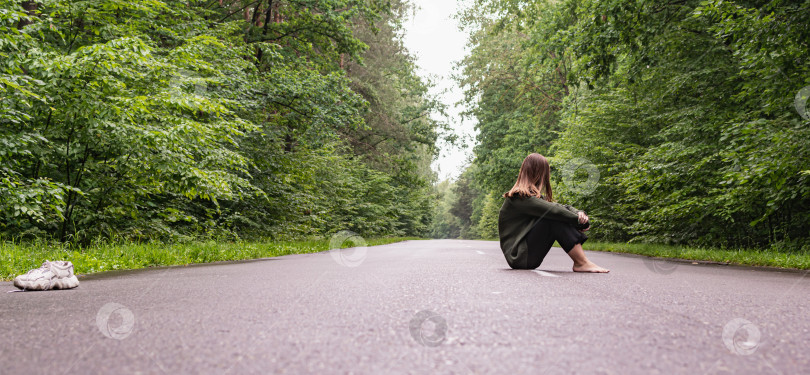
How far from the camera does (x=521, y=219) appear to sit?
6.52 meters

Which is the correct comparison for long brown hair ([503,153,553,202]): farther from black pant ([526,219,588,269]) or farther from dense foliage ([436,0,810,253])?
dense foliage ([436,0,810,253])

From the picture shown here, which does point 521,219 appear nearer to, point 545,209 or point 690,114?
point 545,209

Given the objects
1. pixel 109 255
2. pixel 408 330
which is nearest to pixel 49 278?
pixel 109 255

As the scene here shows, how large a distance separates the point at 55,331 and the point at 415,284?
298 cm

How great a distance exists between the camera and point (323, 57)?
740 inches

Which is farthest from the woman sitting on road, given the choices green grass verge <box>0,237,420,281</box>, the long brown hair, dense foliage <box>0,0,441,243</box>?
green grass verge <box>0,237,420,281</box>

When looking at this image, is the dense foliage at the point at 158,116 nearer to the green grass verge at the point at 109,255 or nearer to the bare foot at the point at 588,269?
the green grass verge at the point at 109,255

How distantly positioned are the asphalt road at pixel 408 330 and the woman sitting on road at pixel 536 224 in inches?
56.3

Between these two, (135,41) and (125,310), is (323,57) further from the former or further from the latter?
(125,310)

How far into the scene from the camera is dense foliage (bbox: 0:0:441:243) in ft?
23.4

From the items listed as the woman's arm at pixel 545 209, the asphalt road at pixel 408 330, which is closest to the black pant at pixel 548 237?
the woman's arm at pixel 545 209

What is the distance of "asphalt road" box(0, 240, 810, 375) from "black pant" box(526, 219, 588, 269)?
139cm

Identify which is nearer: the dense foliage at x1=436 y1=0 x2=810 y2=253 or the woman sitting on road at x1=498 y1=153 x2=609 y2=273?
the woman sitting on road at x1=498 y1=153 x2=609 y2=273

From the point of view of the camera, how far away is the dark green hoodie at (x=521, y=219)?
19.9 ft
